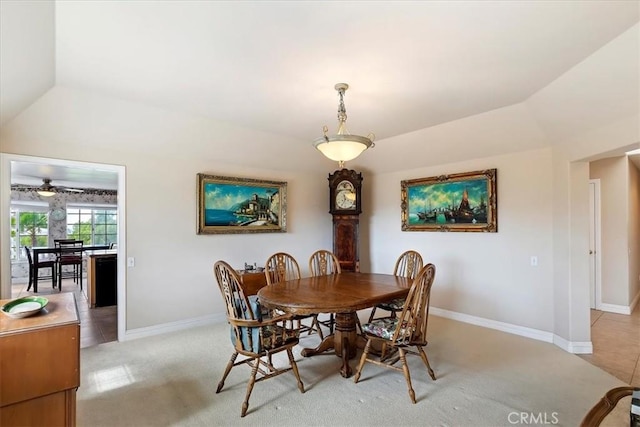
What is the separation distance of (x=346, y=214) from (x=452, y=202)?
1.67 m

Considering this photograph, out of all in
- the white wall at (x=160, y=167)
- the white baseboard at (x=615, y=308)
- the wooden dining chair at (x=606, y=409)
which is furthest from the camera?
the white baseboard at (x=615, y=308)

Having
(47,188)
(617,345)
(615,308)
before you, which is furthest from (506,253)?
(47,188)

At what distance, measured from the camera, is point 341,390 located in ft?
8.36

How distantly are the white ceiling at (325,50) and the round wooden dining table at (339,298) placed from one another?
1862 mm

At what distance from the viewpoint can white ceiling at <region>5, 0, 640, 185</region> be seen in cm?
184

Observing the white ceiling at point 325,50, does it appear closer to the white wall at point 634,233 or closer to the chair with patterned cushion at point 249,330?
the chair with patterned cushion at point 249,330

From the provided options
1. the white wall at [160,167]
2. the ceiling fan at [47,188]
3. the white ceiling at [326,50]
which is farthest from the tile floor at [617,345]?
the ceiling fan at [47,188]

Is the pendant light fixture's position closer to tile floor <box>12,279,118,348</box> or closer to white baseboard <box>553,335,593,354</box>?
white baseboard <box>553,335,593,354</box>

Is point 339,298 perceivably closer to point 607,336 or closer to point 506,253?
point 506,253

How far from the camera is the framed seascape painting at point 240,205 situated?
4355 mm

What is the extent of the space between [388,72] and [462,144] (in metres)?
2.06

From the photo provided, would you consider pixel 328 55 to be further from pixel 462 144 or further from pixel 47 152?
pixel 47 152

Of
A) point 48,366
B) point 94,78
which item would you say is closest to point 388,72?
point 94,78

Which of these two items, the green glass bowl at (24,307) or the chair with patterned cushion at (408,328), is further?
the chair with patterned cushion at (408,328)
